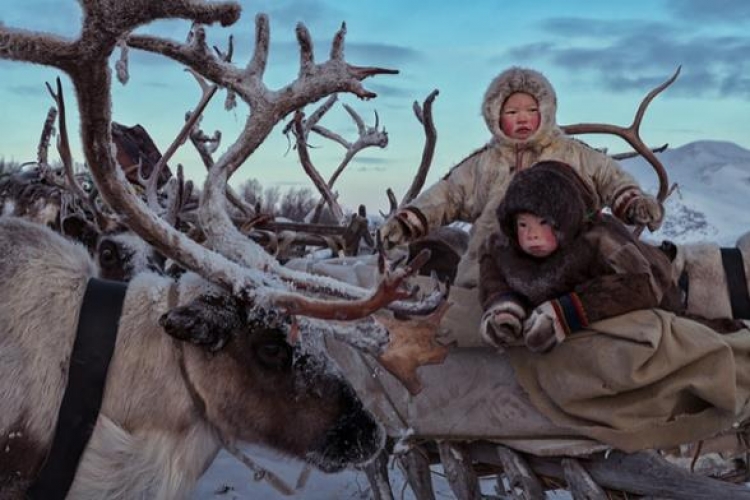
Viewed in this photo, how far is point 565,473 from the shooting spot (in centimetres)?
A: 257

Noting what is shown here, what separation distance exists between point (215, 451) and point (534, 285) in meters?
1.12

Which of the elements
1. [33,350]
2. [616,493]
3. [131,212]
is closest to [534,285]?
[616,493]

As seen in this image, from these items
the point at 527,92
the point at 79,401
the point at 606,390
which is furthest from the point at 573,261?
the point at 79,401

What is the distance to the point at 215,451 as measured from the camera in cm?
255

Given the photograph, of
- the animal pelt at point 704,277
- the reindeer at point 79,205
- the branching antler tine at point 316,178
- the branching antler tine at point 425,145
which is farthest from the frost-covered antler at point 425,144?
the animal pelt at point 704,277

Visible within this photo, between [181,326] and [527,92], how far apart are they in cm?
203

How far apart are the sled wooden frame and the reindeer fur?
1.59 ft

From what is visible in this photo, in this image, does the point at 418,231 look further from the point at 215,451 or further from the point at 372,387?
the point at 215,451

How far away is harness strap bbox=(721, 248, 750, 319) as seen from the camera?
9.94ft

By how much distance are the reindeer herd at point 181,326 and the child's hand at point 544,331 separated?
310 mm

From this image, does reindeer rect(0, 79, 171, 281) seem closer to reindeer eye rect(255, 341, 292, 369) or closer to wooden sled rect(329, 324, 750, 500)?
reindeer eye rect(255, 341, 292, 369)

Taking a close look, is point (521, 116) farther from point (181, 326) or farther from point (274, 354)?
point (181, 326)

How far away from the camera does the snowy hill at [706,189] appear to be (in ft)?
52.6

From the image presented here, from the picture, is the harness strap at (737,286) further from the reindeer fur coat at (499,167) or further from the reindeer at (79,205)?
the reindeer at (79,205)
